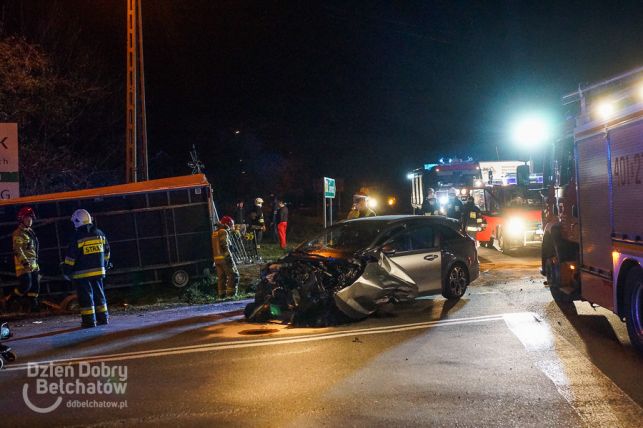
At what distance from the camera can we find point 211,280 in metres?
13.3

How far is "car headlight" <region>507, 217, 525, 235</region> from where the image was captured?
17234 millimetres

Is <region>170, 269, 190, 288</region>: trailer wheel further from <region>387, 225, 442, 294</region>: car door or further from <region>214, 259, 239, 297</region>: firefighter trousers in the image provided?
<region>387, 225, 442, 294</region>: car door

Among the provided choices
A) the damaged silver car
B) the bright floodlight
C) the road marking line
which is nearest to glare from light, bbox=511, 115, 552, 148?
the bright floodlight

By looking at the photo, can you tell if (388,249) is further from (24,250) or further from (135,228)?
(135,228)

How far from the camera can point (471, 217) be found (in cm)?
1798

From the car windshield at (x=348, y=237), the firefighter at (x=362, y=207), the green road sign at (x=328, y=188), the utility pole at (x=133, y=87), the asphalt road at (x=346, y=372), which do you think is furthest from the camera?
the green road sign at (x=328, y=188)

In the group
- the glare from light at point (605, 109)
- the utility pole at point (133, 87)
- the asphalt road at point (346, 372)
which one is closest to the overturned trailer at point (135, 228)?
the utility pole at point (133, 87)

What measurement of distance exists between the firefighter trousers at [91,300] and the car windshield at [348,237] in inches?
123

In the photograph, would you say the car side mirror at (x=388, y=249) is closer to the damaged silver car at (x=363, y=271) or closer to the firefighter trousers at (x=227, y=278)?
the damaged silver car at (x=363, y=271)

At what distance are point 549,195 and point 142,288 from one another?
8.42 m

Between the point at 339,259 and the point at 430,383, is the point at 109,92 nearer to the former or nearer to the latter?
the point at 339,259

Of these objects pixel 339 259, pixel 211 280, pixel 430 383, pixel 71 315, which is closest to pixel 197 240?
pixel 211 280

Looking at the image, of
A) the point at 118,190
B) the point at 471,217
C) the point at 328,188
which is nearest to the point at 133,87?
the point at 118,190

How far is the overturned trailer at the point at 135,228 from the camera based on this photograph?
41.4 ft
